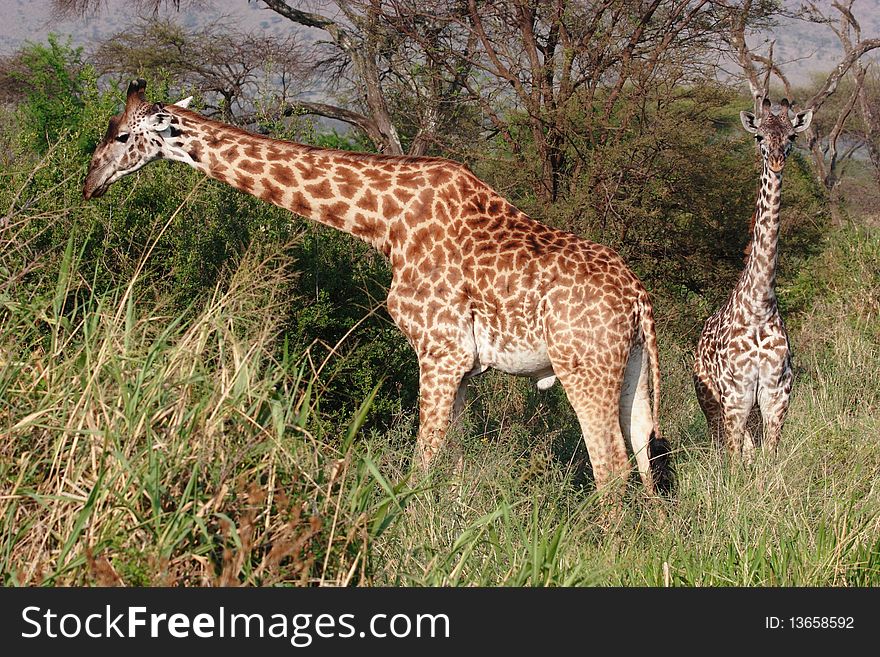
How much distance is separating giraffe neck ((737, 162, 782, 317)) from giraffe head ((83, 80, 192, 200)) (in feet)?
12.5

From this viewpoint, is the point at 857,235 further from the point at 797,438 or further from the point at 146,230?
the point at 146,230

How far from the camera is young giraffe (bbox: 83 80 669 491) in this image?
623 cm

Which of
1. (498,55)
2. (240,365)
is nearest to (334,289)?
(240,365)

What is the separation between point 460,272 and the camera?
6.49 metres

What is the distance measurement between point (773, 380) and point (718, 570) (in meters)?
2.42

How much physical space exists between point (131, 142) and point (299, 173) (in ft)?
3.46

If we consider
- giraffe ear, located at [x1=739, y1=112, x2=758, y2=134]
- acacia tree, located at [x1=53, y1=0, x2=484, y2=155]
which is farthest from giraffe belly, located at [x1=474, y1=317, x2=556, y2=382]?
acacia tree, located at [x1=53, y1=0, x2=484, y2=155]

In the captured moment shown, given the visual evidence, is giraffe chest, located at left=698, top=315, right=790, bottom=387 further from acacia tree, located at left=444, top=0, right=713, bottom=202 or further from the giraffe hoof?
acacia tree, located at left=444, top=0, right=713, bottom=202

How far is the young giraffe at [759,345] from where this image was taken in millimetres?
7207

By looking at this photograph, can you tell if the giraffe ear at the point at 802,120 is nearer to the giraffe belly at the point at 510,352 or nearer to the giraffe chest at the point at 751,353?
the giraffe chest at the point at 751,353

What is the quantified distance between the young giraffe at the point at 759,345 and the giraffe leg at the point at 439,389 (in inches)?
75.3

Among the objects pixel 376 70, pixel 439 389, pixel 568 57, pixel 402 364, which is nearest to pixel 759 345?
pixel 439 389

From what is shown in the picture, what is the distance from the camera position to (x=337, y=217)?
679 cm

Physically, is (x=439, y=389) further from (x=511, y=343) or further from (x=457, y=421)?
(x=511, y=343)
